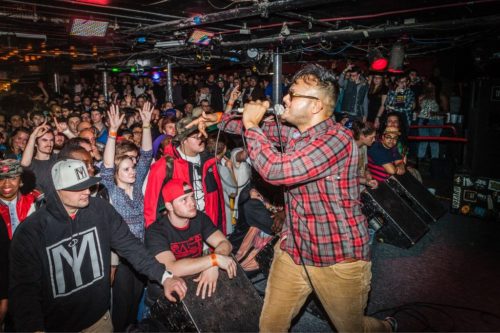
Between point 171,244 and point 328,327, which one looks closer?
point 171,244

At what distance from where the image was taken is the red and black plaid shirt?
1.81 meters

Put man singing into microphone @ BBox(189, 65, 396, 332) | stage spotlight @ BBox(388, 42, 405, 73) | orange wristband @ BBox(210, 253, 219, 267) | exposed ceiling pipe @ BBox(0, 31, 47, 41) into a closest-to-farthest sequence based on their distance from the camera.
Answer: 1. man singing into microphone @ BBox(189, 65, 396, 332)
2. orange wristband @ BBox(210, 253, 219, 267)
3. stage spotlight @ BBox(388, 42, 405, 73)
4. exposed ceiling pipe @ BBox(0, 31, 47, 41)

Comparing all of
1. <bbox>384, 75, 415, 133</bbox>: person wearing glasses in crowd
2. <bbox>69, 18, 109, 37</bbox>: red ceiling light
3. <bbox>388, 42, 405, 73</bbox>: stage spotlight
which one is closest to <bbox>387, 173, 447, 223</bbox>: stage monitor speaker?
<bbox>388, 42, 405, 73</bbox>: stage spotlight

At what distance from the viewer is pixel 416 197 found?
5.49 meters

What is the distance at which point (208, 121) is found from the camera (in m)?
2.68

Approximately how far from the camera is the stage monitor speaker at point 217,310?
2.19 metres

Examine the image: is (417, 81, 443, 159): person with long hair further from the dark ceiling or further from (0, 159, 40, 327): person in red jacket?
Result: (0, 159, 40, 327): person in red jacket

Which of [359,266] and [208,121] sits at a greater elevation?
[208,121]

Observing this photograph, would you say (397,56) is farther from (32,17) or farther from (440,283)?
(32,17)

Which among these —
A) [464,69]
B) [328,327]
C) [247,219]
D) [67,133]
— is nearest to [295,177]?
[328,327]

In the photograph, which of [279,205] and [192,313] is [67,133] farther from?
[192,313]

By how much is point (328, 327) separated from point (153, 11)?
5.23 metres

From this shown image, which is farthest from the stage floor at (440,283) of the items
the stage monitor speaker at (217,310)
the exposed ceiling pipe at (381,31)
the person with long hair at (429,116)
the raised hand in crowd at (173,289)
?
the person with long hair at (429,116)

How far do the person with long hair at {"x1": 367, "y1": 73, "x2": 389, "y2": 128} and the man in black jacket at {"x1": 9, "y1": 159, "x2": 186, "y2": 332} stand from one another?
8.00 metres
